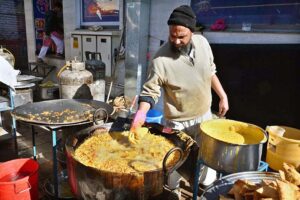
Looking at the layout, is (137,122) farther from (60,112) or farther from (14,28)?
(14,28)

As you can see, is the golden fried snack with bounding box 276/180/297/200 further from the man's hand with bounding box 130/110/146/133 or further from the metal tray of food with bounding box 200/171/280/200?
the man's hand with bounding box 130/110/146/133

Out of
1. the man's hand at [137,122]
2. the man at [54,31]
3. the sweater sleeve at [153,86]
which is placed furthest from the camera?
the man at [54,31]

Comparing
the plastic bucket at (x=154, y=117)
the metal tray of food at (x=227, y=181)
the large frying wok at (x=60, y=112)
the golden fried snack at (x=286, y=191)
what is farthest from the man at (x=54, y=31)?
the golden fried snack at (x=286, y=191)

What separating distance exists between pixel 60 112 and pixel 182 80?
5.55ft

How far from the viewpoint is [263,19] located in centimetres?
461

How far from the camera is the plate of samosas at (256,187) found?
1569 mm

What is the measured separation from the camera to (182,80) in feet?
9.48

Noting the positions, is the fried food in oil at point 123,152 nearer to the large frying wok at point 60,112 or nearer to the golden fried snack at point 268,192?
the large frying wok at point 60,112

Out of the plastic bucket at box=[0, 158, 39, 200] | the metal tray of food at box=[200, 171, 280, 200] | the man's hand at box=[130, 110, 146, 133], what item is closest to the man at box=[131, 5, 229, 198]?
the man's hand at box=[130, 110, 146, 133]

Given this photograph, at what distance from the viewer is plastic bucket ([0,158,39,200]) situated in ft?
9.00

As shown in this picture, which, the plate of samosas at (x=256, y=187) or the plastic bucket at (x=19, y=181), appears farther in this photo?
the plastic bucket at (x=19, y=181)

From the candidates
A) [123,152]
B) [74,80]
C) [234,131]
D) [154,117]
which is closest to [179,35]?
[234,131]

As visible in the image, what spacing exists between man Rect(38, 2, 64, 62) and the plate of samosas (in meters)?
8.75

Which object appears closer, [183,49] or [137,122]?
[137,122]
